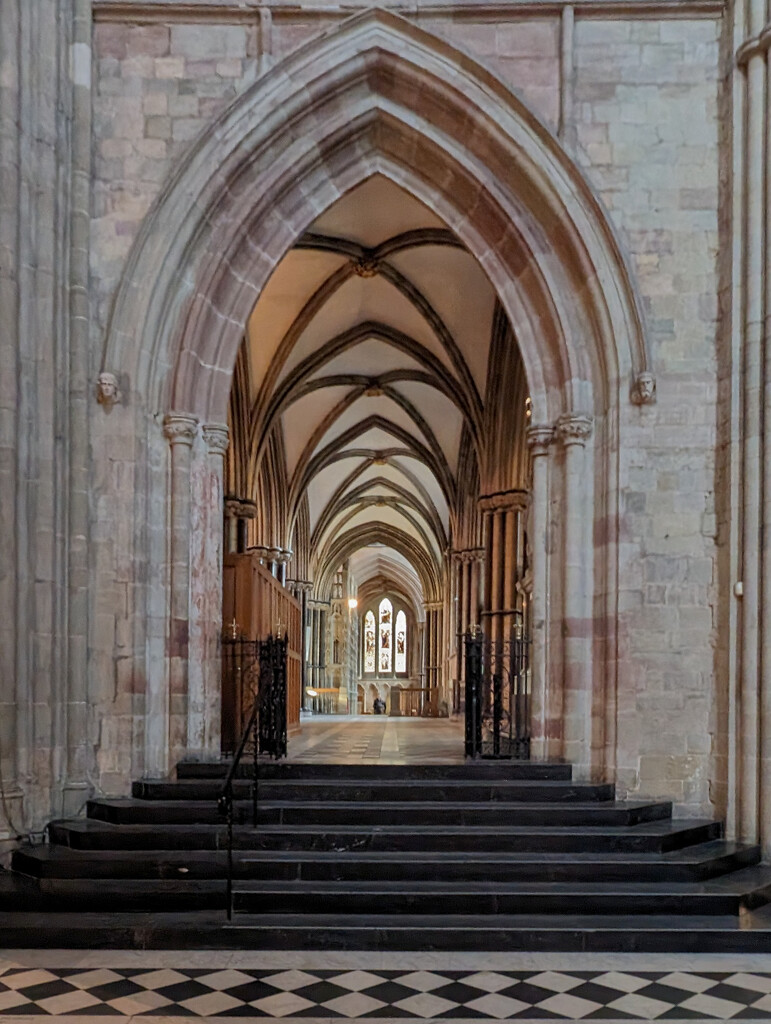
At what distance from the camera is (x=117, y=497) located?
8070 mm

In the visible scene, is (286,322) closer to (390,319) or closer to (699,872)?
(390,319)

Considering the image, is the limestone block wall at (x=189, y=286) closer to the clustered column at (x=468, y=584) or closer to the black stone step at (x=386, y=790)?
the black stone step at (x=386, y=790)

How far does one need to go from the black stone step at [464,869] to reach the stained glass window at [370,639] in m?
42.4

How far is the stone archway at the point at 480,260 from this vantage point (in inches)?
323

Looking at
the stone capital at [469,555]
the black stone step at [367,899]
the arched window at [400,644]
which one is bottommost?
the arched window at [400,644]

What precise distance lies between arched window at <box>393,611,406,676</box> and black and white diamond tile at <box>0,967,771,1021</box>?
43452 millimetres

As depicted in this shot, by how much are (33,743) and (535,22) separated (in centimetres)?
677

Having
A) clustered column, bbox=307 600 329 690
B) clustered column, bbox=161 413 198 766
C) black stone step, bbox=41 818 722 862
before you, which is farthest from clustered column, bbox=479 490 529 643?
clustered column, bbox=307 600 329 690

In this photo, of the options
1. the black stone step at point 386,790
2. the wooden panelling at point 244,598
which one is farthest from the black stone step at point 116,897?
the wooden panelling at point 244,598

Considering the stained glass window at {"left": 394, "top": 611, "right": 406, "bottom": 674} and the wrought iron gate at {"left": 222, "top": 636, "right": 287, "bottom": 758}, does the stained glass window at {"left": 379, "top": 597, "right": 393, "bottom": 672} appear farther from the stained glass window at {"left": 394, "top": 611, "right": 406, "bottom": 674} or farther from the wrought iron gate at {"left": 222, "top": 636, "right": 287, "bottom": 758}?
the wrought iron gate at {"left": 222, "top": 636, "right": 287, "bottom": 758}

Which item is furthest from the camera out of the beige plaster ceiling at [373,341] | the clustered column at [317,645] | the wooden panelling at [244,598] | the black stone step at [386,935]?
the clustered column at [317,645]

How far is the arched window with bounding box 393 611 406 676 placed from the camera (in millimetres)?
48594

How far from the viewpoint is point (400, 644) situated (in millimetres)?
48938

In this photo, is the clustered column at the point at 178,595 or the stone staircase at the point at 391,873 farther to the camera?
the clustered column at the point at 178,595
